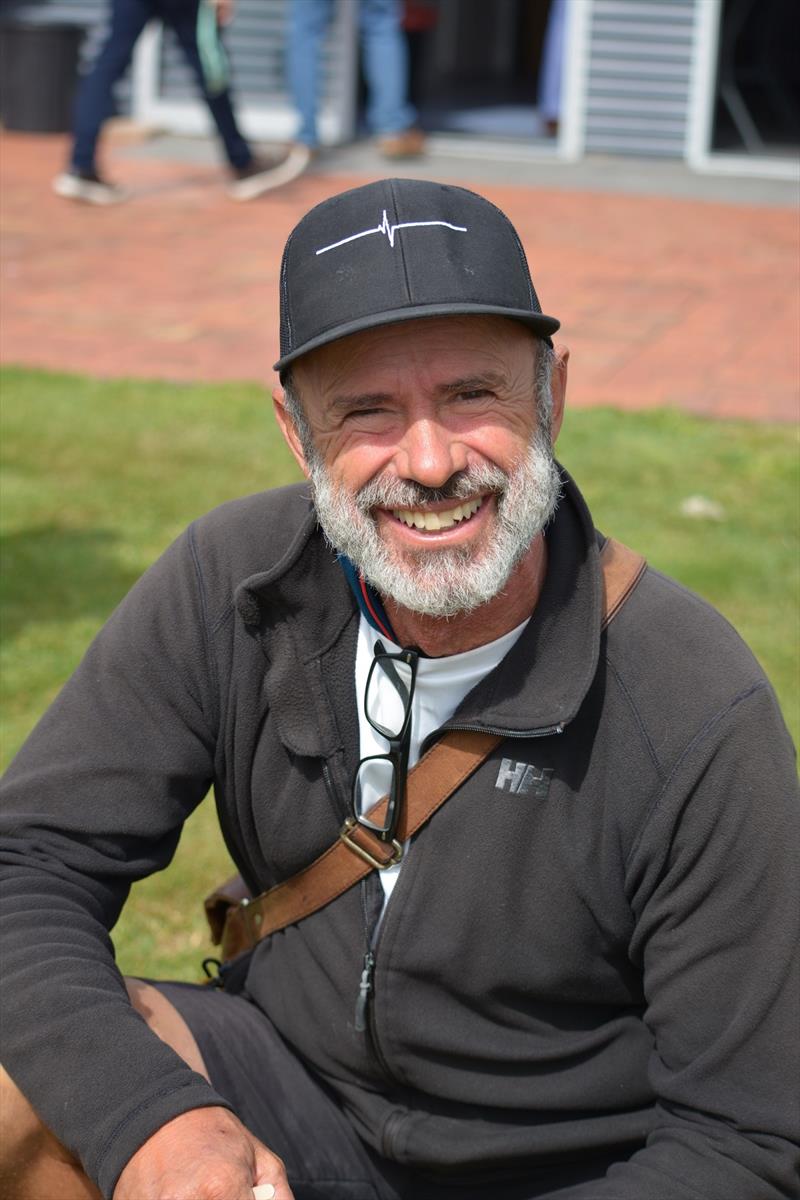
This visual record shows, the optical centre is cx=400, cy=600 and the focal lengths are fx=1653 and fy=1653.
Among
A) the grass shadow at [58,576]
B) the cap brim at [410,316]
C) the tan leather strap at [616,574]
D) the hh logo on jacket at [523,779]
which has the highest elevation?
the cap brim at [410,316]

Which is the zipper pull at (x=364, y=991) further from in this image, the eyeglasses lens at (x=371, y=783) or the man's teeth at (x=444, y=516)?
the man's teeth at (x=444, y=516)

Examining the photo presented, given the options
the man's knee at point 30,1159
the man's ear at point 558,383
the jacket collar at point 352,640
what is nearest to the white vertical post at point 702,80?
the man's ear at point 558,383

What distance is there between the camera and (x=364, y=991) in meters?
2.21

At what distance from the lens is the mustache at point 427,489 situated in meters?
2.19

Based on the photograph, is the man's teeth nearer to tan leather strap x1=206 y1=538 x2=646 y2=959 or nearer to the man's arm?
tan leather strap x1=206 y1=538 x2=646 y2=959

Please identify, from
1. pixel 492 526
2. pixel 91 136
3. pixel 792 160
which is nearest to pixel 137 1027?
pixel 492 526

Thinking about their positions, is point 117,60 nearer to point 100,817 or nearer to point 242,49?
point 242,49

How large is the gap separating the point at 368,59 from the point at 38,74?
248 centimetres

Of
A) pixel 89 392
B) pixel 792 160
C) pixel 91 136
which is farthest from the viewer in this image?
pixel 792 160

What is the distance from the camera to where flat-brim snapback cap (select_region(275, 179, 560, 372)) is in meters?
2.10

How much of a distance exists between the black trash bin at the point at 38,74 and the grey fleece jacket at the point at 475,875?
395 inches

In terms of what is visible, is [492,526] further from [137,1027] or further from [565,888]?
[137,1027]

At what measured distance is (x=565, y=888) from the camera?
2.12 meters

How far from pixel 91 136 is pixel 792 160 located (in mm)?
4768
